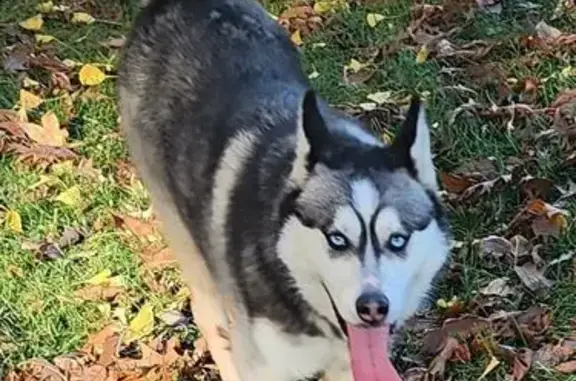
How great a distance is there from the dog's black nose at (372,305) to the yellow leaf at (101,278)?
189 centimetres

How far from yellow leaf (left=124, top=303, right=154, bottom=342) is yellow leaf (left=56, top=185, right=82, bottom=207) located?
90 centimetres

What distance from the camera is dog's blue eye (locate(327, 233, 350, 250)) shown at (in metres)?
3.64

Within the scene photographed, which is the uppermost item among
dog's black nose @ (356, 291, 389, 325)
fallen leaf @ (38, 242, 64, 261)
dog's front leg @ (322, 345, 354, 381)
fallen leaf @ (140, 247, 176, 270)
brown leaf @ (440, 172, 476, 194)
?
dog's black nose @ (356, 291, 389, 325)

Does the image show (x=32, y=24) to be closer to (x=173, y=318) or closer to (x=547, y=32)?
(x=547, y=32)

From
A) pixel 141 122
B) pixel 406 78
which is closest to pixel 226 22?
pixel 141 122

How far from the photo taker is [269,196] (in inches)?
158

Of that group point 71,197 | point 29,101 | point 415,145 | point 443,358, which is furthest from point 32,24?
point 415,145

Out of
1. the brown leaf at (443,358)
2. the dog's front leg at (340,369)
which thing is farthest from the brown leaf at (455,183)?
the dog's front leg at (340,369)

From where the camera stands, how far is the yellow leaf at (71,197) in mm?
5750

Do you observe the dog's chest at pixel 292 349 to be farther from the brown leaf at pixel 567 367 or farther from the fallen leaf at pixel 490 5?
the fallen leaf at pixel 490 5

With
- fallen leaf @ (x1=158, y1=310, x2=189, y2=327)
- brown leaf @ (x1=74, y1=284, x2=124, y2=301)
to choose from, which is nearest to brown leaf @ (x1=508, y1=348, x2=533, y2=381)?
fallen leaf @ (x1=158, y1=310, x2=189, y2=327)

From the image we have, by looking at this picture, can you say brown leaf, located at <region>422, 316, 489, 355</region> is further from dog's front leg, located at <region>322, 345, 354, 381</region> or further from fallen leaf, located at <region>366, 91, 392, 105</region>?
fallen leaf, located at <region>366, 91, 392, 105</region>

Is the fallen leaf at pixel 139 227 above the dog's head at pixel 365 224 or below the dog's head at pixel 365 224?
below

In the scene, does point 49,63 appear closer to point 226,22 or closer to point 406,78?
point 406,78
